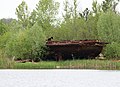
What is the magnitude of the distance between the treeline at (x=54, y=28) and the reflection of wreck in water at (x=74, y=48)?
1133 millimetres

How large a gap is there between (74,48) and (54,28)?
52.7 feet

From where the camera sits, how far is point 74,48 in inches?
2474

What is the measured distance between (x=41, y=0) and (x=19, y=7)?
6046 mm

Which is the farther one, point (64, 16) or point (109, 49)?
point (64, 16)

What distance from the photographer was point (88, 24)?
75875 mm

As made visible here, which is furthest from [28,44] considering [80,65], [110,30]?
[80,65]

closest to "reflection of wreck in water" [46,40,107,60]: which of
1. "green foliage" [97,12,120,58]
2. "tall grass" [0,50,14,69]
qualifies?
"green foliage" [97,12,120,58]

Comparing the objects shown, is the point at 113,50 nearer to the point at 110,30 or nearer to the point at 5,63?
the point at 110,30
